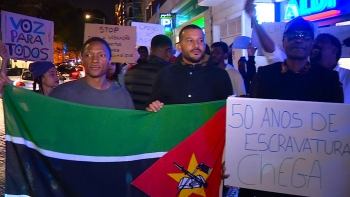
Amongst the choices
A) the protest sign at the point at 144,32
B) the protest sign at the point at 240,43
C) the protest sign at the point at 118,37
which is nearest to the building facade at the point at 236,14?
the protest sign at the point at 144,32

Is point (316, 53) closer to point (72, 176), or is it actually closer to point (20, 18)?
point (72, 176)

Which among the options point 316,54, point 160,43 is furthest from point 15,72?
point 316,54

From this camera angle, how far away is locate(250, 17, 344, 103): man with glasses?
3.24 metres

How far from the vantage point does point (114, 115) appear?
3336mm

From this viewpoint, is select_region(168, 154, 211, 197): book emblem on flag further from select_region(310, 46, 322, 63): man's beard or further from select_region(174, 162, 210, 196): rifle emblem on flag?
select_region(310, 46, 322, 63): man's beard

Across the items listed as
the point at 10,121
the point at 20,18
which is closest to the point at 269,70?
the point at 10,121

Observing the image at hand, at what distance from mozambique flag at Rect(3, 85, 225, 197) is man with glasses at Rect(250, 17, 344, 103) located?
42 cm

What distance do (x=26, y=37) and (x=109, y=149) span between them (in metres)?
2.72

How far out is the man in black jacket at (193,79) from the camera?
3648 millimetres

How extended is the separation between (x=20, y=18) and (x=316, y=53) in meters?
3.49

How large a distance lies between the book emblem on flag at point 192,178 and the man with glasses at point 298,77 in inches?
28.2

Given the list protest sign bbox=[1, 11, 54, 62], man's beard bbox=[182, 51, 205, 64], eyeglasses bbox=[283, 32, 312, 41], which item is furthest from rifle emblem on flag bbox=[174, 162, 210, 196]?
protest sign bbox=[1, 11, 54, 62]

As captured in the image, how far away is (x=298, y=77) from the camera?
3295 millimetres

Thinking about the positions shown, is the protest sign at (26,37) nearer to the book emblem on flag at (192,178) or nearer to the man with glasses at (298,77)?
the book emblem on flag at (192,178)
